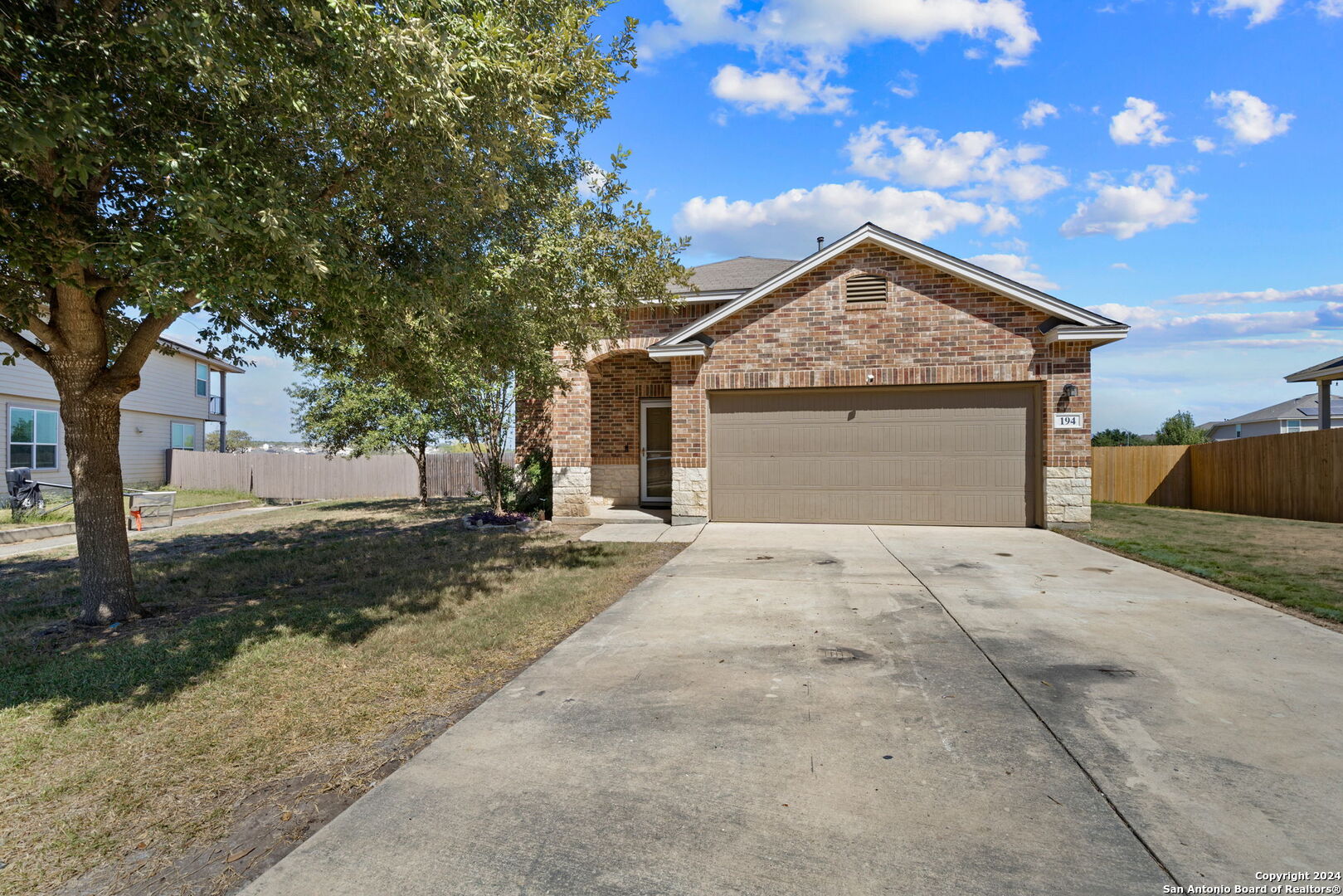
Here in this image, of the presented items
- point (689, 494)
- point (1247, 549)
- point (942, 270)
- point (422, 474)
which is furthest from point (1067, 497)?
point (422, 474)

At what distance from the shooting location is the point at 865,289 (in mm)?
12438

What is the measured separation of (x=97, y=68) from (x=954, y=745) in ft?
22.2

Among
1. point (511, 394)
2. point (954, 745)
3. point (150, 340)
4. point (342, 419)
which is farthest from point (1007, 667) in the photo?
point (342, 419)

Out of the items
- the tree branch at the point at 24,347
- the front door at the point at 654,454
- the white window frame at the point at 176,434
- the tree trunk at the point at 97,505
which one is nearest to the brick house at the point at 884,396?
the front door at the point at 654,454

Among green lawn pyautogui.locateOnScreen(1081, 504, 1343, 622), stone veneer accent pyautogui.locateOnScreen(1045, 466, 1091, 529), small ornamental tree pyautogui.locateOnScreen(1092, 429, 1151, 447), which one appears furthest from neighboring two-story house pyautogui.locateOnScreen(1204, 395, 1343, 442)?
stone veneer accent pyautogui.locateOnScreen(1045, 466, 1091, 529)

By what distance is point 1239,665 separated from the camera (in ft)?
15.9

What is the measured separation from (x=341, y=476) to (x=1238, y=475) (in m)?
26.6

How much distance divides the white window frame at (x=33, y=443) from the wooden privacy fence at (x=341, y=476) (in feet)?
16.3

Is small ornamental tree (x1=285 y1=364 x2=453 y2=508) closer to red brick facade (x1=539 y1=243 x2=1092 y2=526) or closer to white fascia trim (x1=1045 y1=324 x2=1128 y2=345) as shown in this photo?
red brick facade (x1=539 y1=243 x2=1092 y2=526)

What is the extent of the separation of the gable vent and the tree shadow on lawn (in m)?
6.34

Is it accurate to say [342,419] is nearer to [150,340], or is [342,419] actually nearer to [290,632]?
[150,340]

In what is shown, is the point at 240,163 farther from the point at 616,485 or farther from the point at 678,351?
the point at 616,485

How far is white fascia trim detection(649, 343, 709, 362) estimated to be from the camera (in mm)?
12742

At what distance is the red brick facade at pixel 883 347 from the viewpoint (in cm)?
1194
